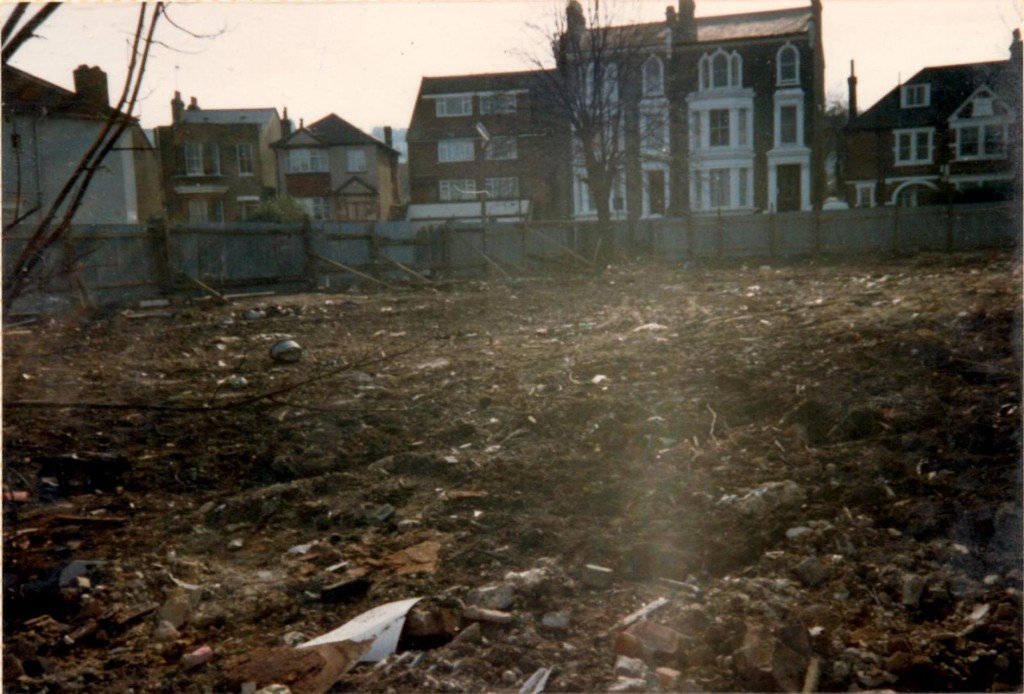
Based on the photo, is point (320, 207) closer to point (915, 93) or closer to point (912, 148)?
point (912, 148)

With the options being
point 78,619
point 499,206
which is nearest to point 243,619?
point 78,619

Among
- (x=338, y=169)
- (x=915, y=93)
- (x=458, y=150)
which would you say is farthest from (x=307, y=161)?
(x=915, y=93)

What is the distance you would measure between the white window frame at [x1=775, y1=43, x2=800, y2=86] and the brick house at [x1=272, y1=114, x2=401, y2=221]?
53.8ft

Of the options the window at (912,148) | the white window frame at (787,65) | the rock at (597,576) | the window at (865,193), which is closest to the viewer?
the rock at (597,576)

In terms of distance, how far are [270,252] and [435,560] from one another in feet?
47.8

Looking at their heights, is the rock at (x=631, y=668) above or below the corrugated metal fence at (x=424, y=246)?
below

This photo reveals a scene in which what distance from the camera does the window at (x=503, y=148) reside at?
54.7 ft

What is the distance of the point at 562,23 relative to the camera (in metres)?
14.1

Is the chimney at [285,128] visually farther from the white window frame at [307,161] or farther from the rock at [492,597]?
the rock at [492,597]

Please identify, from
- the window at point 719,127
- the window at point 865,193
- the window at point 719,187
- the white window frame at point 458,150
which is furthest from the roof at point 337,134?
the window at point 865,193

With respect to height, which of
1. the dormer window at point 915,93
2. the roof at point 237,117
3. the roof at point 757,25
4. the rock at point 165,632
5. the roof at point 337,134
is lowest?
the rock at point 165,632

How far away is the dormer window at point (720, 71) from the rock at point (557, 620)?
31999mm

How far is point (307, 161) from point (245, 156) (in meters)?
2.64

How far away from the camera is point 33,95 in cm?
383
